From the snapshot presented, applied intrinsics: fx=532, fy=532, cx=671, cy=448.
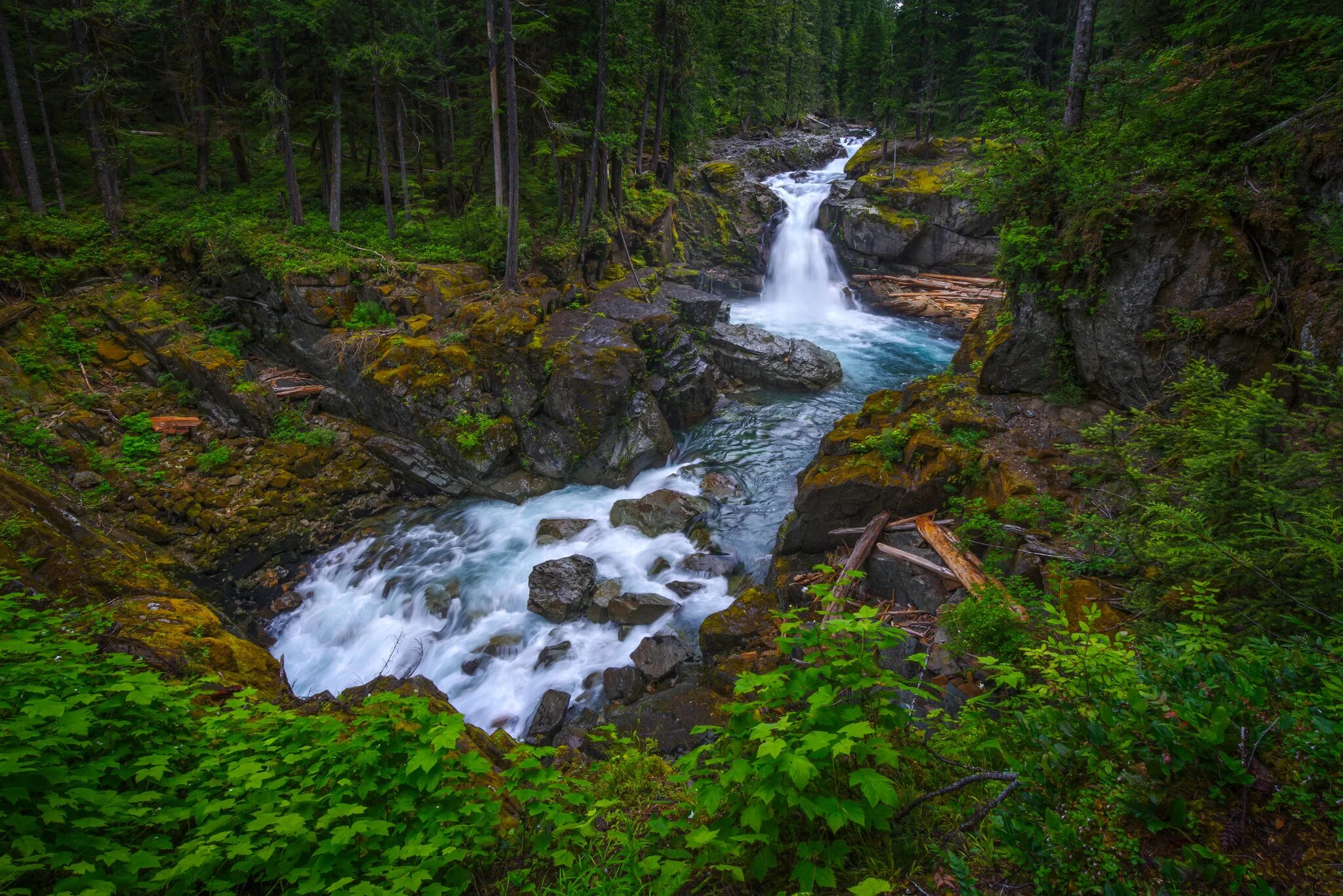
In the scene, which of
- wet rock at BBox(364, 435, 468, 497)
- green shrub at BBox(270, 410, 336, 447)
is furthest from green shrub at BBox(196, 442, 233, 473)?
wet rock at BBox(364, 435, 468, 497)

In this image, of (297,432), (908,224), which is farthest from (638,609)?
(908,224)

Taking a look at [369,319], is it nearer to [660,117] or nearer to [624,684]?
[624,684]

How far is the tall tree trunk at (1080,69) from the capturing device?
31.0ft

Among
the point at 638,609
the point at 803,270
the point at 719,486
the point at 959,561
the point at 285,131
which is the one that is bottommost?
the point at 638,609

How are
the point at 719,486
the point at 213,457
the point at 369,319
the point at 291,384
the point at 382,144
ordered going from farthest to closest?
the point at 382,144 < the point at 369,319 < the point at 291,384 < the point at 719,486 < the point at 213,457

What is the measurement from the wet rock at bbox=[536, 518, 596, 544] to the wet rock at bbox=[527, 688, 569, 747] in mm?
3689

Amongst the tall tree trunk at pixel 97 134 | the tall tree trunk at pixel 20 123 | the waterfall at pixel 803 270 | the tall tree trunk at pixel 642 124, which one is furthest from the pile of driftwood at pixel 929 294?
the tall tree trunk at pixel 20 123

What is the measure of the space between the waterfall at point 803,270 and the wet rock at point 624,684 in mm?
20573

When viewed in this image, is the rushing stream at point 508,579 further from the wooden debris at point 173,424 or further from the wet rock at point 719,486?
the wooden debris at point 173,424

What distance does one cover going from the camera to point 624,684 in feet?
26.9

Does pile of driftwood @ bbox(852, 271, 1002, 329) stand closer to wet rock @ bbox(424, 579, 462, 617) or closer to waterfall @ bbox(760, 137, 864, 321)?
waterfall @ bbox(760, 137, 864, 321)

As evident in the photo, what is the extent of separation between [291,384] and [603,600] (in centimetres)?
1038

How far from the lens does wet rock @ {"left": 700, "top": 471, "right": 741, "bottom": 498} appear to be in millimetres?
12664

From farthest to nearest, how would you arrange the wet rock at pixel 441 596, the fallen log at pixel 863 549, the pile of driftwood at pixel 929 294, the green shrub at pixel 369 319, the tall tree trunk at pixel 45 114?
the pile of driftwood at pixel 929 294 → the tall tree trunk at pixel 45 114 → the green shrub at pixel 369 319 → the wet rock at pixel 441 596 → the fallen log at pixel 863 549
